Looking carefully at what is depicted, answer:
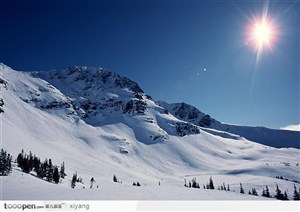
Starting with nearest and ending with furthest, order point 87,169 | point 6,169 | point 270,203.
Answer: point 270,203, point 6,169, point 87,169

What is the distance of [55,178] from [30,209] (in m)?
70.1

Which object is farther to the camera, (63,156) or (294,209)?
(63,156)

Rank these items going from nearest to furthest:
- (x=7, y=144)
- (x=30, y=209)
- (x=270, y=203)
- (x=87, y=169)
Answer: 1. (x=30, y=209)
2. (x=270, y=203)
3. (x=7, y=144)
4. (x=87, y=169)

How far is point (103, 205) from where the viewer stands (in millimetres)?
21656

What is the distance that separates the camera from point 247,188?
177 metres

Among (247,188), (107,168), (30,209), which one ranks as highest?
(107,168)

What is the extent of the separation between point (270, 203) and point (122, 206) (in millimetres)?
15292

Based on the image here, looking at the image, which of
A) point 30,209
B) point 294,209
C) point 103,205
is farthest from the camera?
point 294,209

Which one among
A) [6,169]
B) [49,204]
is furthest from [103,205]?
[6,169]

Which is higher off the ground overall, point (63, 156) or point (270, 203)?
point (63, 156)

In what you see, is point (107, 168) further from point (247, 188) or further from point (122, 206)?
point (122, 206)

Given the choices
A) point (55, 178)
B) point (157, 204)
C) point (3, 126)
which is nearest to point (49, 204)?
point (157, 204)

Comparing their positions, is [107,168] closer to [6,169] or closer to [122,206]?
[6,169]

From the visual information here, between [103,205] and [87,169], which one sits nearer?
[103,205]
